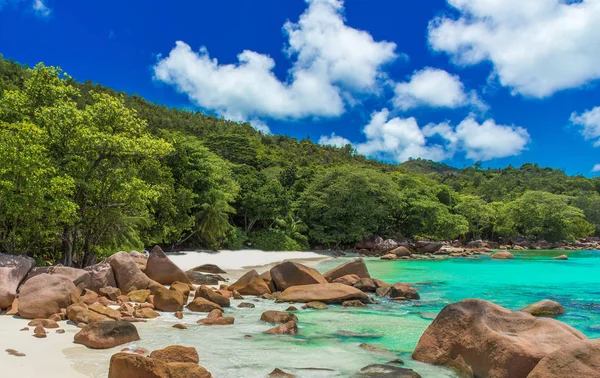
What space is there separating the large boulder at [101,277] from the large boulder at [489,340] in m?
8.72

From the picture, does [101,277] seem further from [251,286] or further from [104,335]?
[104,335]

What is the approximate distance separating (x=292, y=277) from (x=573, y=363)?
35.3 feet

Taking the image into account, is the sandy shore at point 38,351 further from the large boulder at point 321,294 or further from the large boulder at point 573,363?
the large boulder at point 321,294

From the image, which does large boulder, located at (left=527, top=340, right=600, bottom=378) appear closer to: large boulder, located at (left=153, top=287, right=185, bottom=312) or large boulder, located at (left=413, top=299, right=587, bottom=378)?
large boulder, located at (left=413, top=299, right=587, bottom=378)

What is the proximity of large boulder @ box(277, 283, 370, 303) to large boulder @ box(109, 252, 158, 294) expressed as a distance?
416cm

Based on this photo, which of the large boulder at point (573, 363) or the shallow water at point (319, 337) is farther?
the shallow water at point (319, 337)

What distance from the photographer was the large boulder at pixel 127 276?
1271 centimetres

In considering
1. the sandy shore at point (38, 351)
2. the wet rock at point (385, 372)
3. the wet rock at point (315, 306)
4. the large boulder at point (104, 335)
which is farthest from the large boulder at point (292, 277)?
the wet rock at point (385, 372)

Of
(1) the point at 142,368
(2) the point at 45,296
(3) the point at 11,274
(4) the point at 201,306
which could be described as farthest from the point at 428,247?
(1) the point at 142,368

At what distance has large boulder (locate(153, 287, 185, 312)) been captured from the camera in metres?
11.0

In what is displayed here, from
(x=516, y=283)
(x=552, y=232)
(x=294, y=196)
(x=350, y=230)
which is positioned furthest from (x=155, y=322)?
(x=552, y=232)

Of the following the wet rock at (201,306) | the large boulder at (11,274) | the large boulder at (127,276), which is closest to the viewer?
the large boulder at (11,274)

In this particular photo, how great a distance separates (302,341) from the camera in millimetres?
8727

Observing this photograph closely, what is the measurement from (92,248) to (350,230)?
Answer: 96.0 ft
